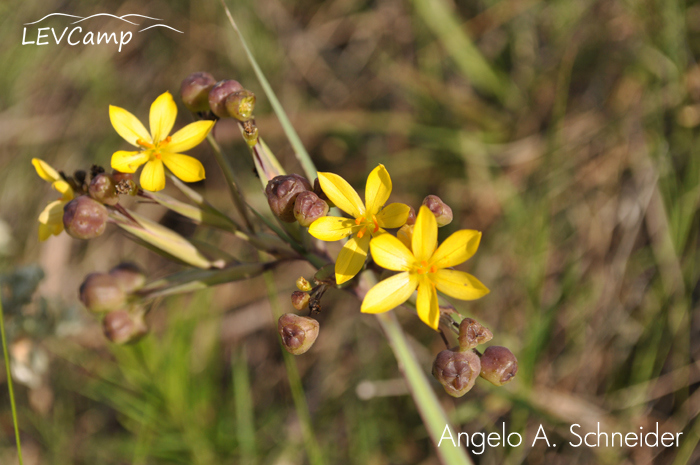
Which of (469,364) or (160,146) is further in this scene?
(160,146)

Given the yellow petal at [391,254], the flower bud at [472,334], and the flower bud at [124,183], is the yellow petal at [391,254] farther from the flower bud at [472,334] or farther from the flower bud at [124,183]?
the flower bud at [124,183]

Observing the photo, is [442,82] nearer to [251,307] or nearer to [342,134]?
[342,134]

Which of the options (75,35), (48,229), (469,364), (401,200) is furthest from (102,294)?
(75,35)

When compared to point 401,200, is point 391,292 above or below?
above

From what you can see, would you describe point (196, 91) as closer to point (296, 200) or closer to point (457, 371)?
point (296, 200)

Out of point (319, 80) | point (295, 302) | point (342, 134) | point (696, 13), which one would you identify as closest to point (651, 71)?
point (696, 13)

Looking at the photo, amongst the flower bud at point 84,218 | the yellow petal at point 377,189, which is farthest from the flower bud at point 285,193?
the flower bud at point 84,218

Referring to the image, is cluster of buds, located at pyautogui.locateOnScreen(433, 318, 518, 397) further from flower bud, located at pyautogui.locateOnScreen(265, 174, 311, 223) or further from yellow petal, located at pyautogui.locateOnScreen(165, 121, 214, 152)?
yellow petal, located at pyautogui.locateOnScreen(165, 121, 214, 152)
